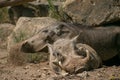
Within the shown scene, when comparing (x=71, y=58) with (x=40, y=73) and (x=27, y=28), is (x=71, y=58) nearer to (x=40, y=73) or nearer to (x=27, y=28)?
(x=40, y=73)

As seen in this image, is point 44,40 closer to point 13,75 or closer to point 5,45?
point 13,75

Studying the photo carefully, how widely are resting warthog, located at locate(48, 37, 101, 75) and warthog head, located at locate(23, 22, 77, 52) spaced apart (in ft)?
2.41

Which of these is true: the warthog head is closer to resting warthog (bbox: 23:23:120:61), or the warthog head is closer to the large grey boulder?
resting warthog (bbox: 23:23:120:61)

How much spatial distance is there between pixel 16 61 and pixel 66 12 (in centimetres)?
141

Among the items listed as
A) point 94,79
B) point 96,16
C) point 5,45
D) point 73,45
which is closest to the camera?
point 94,79

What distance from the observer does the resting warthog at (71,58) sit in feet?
19.6

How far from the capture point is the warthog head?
7.25m

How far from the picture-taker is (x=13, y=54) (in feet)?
26.1

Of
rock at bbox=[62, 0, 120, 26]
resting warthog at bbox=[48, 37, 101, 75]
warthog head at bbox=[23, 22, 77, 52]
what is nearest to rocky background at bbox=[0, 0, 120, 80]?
rock at bbox=[62, 0, 120, 26]

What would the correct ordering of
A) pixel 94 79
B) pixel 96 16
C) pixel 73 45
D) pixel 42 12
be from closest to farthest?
1. pixel 94 79
2. pixel 73 45
3. pixel 96 16
4. pixel 42 12

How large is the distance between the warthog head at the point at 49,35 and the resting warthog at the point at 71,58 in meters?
0.73

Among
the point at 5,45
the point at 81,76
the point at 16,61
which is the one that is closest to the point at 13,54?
the point at 16,61

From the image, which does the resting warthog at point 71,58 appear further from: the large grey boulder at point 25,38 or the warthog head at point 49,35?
the large grey boulder at point 25,38

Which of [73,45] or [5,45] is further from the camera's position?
[5,45]
